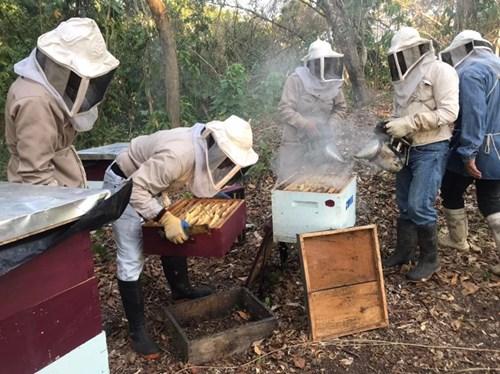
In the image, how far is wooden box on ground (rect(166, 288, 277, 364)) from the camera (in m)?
2.88

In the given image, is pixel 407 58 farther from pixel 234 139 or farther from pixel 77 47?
pixel 77 47

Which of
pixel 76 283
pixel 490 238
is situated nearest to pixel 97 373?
pixel 76 283

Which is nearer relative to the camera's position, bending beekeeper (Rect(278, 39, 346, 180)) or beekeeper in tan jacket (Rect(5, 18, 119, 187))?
beekeeper in tan jacket (Rect(5, 18, 119, 187))

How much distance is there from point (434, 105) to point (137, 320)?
100.0 inches

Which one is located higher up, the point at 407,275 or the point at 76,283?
the point at 76,283

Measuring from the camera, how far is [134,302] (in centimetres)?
296

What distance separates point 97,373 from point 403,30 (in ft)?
9.62

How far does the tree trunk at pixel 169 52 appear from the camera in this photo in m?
5.73

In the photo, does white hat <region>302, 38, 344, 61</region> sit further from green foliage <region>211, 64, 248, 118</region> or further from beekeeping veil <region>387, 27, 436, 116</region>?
green foliage <region>211, 64, 248, 118</region>

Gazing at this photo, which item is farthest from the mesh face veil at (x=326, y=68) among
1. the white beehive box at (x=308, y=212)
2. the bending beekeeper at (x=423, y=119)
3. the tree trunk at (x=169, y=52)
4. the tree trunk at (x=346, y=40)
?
the tree trunk at (x=346, y=40)

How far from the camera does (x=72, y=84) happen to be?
2430mm

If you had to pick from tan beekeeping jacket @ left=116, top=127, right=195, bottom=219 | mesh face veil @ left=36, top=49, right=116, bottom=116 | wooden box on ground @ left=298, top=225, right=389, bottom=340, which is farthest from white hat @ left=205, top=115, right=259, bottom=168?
wooden box on ground @ left=298, top=225, right=389, bottom=340

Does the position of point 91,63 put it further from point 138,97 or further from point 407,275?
point 138,97

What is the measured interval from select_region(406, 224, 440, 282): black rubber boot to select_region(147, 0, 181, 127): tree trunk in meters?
3.75
